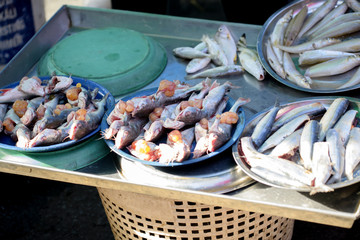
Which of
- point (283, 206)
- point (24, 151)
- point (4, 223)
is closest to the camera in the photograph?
point (283, 206)

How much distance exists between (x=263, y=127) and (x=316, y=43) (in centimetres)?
103

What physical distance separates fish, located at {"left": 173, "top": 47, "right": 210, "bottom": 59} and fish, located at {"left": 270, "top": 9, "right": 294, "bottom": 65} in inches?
19.2

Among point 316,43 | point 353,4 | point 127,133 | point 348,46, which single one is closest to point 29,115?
point 127,133

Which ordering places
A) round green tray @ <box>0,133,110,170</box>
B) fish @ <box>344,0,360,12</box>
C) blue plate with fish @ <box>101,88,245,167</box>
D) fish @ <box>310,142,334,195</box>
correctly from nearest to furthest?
1. fish @ <box>310,142,334,195</box>
2. blue plate with fish @ <box>101,88,245,167</box>
3. round green tray @ <box>0,133,110,170</box>
4. fish @ <box>344,0,360,12</box>

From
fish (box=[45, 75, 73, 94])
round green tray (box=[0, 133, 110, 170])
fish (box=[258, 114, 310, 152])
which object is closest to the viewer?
fish (box=[258, 114, 310, 152])

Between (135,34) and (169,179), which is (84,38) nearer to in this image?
(135,34)

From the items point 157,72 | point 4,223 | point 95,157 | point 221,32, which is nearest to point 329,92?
point 221,32

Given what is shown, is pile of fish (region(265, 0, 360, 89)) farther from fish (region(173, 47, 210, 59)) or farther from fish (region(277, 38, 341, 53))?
fish (region(173, 47, 210, 59))

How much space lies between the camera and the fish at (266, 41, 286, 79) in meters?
2.88

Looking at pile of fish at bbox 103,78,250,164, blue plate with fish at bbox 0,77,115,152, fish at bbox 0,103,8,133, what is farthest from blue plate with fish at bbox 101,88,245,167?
fish at bbox 0,103,8,133

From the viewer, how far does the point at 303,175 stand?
1934mm

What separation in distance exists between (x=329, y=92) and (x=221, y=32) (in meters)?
0.98

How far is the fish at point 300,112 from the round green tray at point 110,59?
1.03m

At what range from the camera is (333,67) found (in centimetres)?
279
